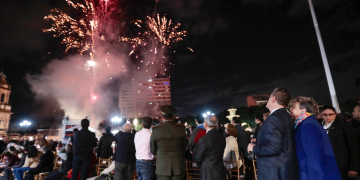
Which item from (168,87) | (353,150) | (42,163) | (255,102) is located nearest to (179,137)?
(353,150)

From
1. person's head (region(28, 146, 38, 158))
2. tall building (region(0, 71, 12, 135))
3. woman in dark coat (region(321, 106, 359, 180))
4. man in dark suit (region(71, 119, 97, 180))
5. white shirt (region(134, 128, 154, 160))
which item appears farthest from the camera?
tall building (region(0, 71, 12, 135))

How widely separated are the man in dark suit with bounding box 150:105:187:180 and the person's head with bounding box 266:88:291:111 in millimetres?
2009

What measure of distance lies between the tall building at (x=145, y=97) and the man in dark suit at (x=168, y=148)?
410 feet

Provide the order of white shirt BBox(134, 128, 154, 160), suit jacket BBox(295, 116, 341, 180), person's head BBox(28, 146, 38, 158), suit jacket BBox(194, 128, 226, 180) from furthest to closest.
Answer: person's head BBox(28, 146, 38, 158) < white shirt BBox(134, 128, 154, 160) < suit jacket BBox(194, 128, 226, 180) < suit jacket BBox(295, 116, 341, 180)

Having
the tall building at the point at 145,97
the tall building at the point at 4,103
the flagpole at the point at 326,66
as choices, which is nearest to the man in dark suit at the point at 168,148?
the flagpole at the point at 326,66

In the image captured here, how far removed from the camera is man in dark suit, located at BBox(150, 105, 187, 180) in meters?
3.70

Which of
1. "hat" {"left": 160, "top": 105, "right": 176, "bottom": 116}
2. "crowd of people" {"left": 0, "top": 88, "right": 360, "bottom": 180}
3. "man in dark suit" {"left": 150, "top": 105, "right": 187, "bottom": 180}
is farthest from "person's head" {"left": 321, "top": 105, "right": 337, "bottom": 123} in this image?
"hat" {"left": 160, "top": 105, "right": 176, "bottom": 116}

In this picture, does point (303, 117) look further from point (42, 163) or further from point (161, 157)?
point (42, 163)

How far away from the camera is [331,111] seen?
3.99m

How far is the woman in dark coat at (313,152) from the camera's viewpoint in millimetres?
2059

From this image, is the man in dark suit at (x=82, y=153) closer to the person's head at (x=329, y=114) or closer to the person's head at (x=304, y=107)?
the person's head at (x=304, y=107)

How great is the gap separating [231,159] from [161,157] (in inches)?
83.5

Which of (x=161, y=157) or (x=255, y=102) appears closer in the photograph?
(x=161, y=157)

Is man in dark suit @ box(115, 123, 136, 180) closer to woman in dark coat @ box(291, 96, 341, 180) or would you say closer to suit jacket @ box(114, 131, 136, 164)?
suit jacket @ box(114, 131, 136, 164)
